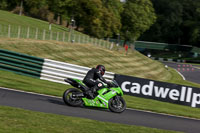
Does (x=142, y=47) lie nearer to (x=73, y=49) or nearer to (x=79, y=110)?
(x=73, y=49)

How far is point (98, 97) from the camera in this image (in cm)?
1234

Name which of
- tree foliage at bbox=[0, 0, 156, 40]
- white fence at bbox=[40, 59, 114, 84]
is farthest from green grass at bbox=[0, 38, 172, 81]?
tree foliage at bbox=[0, 0, 156, 40]

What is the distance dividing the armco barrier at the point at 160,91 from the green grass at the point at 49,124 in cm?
824

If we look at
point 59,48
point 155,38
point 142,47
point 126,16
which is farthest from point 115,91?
point 155,38

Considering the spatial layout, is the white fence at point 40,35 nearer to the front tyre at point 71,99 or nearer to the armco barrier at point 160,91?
the armco barrier at point 160,91

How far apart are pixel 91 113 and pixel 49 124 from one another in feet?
9.11

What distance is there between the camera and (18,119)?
9062mm

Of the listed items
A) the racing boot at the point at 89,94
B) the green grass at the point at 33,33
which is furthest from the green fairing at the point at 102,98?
the green grass at the point at 33,33

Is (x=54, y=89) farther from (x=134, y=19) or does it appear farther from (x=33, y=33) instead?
(x=134, y=19)

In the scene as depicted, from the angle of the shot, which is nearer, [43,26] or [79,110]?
[79,110]

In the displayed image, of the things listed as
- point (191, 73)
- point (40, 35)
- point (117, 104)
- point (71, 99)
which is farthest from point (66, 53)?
point (191, 73)

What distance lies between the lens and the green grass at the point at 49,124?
841 cm

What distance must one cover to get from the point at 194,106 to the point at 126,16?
192ft

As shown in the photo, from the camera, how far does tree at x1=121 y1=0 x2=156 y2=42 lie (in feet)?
242
